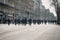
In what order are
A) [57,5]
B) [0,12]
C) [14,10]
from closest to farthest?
→ [0,12] < [57,5] < [14,10]

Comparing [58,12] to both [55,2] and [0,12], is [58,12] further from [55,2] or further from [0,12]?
[0,12]

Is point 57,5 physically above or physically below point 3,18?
above

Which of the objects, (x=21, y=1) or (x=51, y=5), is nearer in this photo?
(x=51, y=5)

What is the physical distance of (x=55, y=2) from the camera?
68938 mm

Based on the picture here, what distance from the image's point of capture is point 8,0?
67.1 m

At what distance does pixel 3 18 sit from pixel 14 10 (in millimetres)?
12290

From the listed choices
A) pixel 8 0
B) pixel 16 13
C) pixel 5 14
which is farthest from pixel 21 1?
pixel 5 14

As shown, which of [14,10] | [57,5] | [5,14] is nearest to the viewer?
[5,14]

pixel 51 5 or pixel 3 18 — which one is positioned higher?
pixel 51 5

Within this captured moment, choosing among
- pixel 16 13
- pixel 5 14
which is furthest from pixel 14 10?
pixel 5 14

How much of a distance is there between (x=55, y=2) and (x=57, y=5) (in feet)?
7.77

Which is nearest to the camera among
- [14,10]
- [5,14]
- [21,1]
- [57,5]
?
[5,14]

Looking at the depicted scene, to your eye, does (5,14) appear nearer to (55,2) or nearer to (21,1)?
(55,2)

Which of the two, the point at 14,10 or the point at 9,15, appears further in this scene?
the point at 14,10
